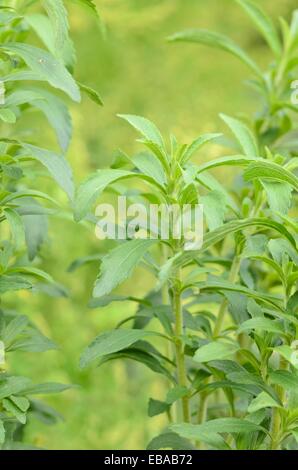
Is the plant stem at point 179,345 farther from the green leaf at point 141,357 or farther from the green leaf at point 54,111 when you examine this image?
the green leaf at point 54,111

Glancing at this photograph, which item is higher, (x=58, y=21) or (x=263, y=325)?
(x=58, y=21)

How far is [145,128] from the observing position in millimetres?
637

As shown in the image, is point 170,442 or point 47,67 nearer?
point 47,67

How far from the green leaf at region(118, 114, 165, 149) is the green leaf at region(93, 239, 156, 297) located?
0.08m

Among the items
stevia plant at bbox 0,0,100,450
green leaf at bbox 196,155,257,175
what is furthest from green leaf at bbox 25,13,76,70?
green leaf at bbox 196,155,257,175

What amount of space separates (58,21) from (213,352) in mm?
267

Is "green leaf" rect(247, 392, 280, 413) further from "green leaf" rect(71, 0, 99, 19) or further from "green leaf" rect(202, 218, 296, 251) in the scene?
"green leaf" rect(71, 0, 99, 19)

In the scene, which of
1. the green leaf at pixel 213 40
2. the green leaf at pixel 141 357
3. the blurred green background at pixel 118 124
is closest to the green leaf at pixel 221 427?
the green leaf at pixel 141 357

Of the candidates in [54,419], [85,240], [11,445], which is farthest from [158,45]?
[11,445]

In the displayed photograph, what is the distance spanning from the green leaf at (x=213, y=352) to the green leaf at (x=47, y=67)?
0.69ft

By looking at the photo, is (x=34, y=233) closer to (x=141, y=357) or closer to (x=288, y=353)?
(x=141, y=357)

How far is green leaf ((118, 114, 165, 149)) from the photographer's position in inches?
24.6

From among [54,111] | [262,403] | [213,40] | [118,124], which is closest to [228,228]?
[262,403]

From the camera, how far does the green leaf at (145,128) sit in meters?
0.63
